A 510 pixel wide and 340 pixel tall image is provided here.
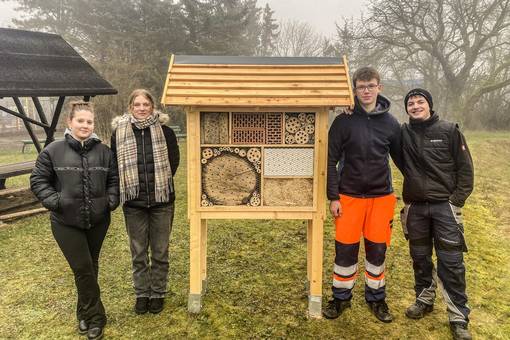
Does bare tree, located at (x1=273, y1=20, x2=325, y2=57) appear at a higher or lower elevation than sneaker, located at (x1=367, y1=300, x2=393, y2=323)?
higher

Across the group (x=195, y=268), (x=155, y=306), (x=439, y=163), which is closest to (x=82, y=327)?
(x=155, y=306)

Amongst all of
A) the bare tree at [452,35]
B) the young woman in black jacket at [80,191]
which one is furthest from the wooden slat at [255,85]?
the bare tree at [452,35]

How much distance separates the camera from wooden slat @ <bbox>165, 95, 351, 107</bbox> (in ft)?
9.48

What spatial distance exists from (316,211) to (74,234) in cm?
195

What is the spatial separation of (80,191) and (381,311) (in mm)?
2725

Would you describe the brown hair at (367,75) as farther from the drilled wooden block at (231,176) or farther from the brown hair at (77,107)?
the brown hair at (77,107)

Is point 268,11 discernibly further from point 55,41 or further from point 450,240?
point 450,240

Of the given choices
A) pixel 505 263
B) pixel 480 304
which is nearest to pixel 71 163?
pixel 480 304

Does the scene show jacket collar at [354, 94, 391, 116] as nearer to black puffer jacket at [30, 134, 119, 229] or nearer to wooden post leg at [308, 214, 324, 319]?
wooden post leg at [308, 214, 324, 319]

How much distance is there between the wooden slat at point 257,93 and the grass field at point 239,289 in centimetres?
194

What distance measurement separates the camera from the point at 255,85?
2986 mm

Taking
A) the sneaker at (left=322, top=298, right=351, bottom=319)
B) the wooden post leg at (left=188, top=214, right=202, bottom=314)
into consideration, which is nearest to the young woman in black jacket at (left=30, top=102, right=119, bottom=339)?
the wooden post leg at (left=188, top=214, right=202, bottom=314)

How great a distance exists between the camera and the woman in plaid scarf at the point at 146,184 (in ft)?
10.2

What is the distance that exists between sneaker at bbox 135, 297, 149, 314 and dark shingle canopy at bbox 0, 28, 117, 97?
3.42m
